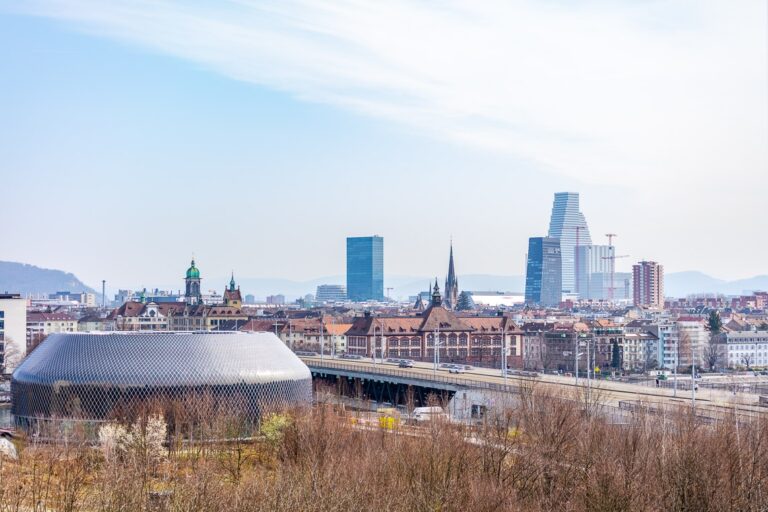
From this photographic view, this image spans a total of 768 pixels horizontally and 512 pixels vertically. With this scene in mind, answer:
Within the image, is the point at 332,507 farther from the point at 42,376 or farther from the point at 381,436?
the point at 42,376

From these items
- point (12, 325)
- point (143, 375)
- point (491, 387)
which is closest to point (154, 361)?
point (143, 375)

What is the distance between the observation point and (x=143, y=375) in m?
92.2

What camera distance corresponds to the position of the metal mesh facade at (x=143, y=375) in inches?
3595

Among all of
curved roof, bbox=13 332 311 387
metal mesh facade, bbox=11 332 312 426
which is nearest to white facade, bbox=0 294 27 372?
curved roof, bbox=13 332 311 387

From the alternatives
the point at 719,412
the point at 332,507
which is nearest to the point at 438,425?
the point at 332,507

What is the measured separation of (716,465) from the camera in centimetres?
5131

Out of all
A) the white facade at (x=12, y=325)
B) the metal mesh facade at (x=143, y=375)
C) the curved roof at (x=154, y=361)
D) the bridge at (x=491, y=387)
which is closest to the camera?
the metal mesh facade at (x=143, y=375)

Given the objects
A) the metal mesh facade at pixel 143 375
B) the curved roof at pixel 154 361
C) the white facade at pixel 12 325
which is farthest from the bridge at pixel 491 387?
the white facade at pixel 12 325

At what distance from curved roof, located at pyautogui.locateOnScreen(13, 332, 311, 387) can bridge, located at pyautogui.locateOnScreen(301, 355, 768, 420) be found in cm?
2076

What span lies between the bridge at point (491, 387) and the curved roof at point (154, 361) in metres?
20.8

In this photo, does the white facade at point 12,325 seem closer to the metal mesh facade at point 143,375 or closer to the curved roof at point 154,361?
the curved roof at point 154,361

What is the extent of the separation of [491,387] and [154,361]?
3522 cm

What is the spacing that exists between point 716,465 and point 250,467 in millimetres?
27012

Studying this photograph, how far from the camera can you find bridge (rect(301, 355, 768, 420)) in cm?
9238
